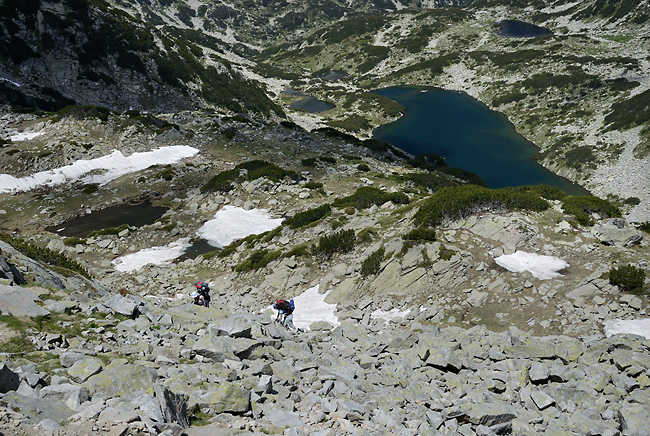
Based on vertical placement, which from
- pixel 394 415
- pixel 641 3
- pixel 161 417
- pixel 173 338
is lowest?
pixel 394 415

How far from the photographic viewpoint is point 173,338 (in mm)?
10891

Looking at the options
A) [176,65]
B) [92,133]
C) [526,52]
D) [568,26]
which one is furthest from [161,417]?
[568,26]

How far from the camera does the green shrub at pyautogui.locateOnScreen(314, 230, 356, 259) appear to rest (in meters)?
24.6

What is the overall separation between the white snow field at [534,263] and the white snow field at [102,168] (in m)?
42.7

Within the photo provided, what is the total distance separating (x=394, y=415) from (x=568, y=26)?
7560 inches

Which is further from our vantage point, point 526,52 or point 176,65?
point 526,52

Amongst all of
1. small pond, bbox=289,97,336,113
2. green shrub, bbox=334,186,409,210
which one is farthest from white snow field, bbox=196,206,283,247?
small pond, bbox=289,97,336,113

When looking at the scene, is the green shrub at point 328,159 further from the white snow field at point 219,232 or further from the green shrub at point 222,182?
the white snow field at point 219,232

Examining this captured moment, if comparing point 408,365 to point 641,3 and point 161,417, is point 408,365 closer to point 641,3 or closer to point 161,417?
point 161,417

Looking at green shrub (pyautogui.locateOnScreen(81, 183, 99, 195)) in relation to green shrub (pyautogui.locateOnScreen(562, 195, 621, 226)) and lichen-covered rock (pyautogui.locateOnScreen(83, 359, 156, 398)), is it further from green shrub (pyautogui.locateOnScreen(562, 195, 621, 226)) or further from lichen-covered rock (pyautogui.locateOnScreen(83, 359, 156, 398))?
green shrub (pyautogui.locateOnScreen(562, 195, 621, 226))

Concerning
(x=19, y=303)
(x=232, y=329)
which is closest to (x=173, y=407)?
(x=232, y=329)

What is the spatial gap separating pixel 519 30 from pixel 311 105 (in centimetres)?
9750

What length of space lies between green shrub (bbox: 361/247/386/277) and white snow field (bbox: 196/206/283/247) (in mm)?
14587

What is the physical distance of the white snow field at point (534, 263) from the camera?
18328 millimetres
